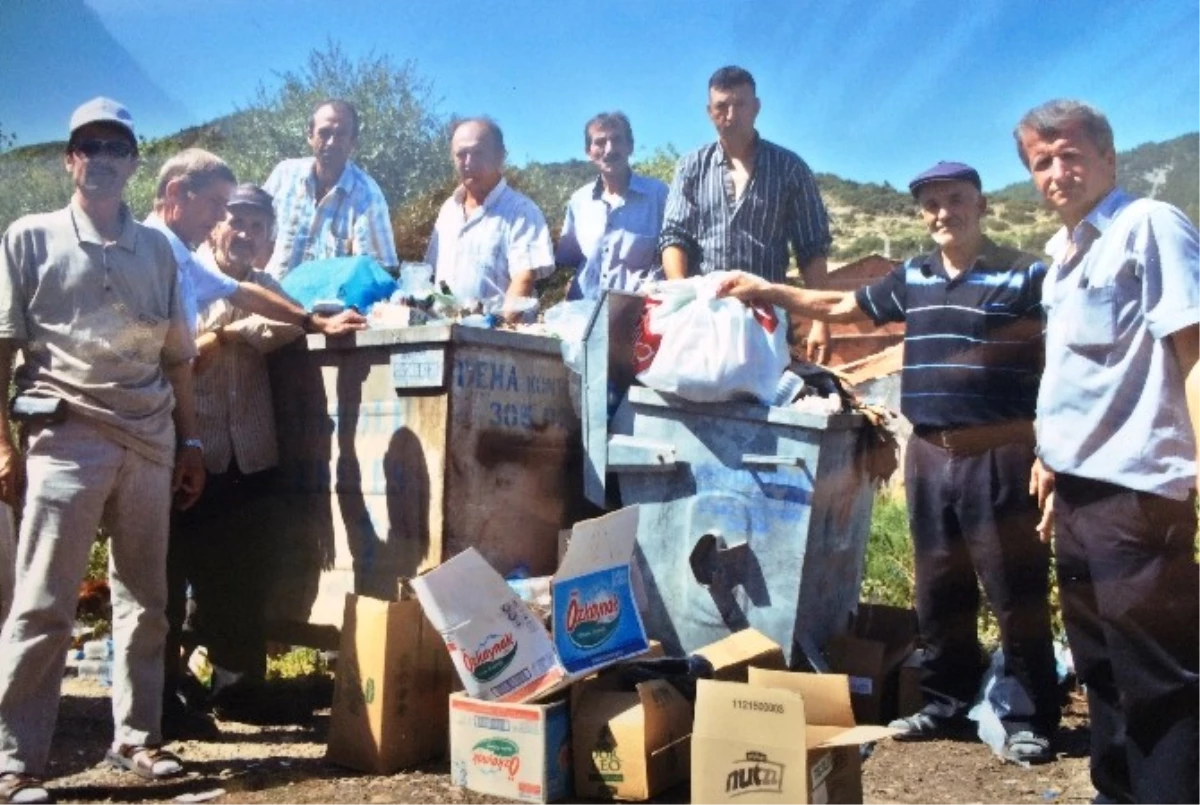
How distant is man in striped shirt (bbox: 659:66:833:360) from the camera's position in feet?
17.4

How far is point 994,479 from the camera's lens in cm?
412

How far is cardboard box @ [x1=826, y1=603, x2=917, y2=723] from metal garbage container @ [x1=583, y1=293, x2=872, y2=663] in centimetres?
11

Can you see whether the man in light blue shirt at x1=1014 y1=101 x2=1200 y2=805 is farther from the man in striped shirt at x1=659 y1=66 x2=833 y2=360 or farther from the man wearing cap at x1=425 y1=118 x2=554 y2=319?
the man wearing cap at x1=425 y1=118 x2=554 y2=319

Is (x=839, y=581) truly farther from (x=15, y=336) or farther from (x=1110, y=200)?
(x=15, y=336)

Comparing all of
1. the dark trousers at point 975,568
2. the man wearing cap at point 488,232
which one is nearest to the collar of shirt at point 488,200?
the man wearing cap at point 488,232

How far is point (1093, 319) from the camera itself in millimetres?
3156

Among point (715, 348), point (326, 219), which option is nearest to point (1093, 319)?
point (715, 348)

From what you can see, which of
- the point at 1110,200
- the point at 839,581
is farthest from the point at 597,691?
the point at 1110,200

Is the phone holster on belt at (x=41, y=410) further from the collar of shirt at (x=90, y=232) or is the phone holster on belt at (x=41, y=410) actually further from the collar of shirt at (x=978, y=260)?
the collar of shirt at (x=978, y=260)

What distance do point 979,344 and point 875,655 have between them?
114cm

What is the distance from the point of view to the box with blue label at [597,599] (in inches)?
145

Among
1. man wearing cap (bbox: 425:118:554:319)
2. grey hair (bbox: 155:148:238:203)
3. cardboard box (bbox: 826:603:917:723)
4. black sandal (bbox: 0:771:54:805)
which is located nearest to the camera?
black sandal (bbox: 0:771:54:805)

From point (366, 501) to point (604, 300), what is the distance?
1.11 meters

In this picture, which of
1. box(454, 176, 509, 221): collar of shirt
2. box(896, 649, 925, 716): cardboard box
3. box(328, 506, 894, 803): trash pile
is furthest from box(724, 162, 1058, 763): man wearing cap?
box(454, 176, 509, 221): collar of shirt
